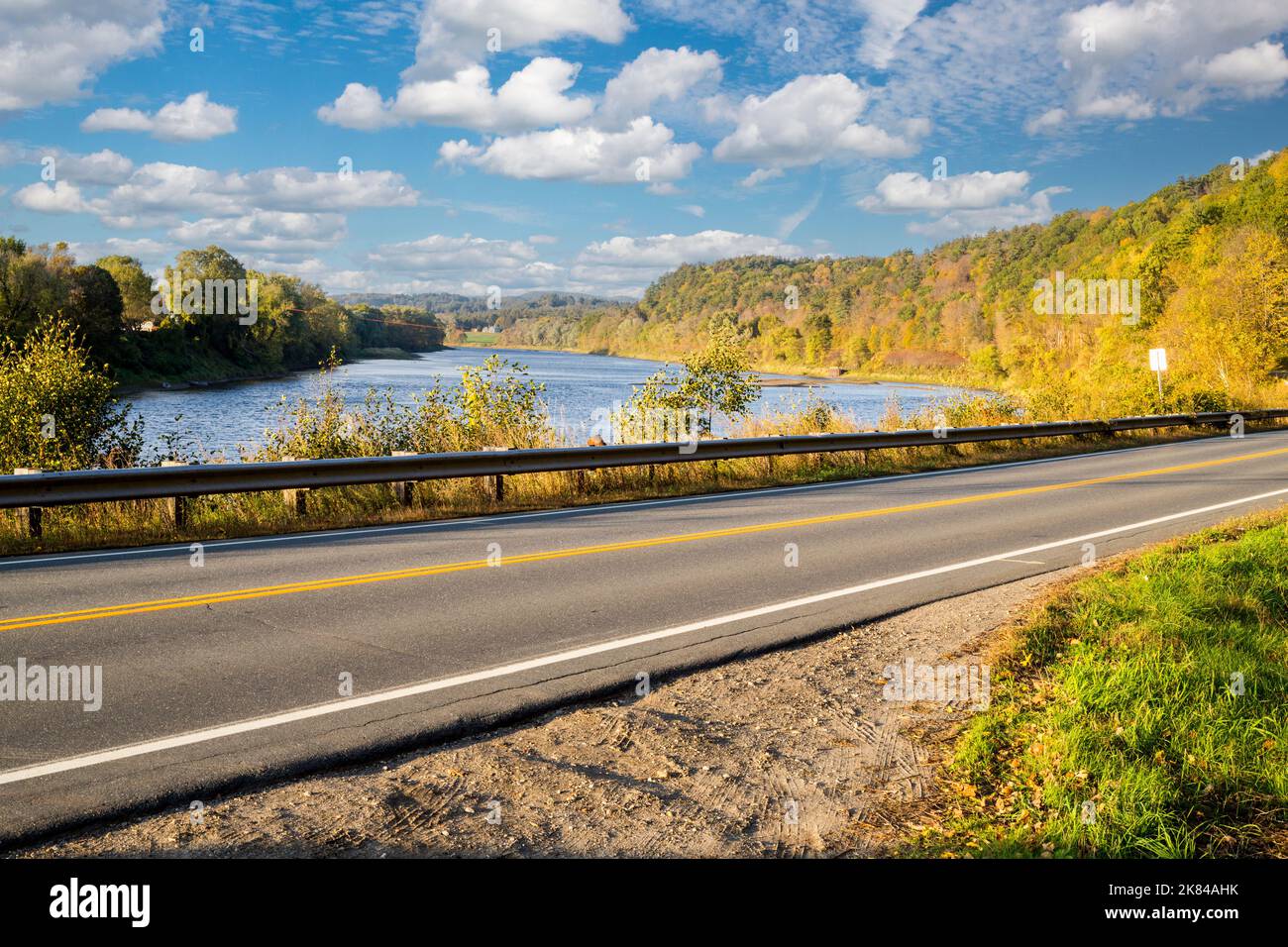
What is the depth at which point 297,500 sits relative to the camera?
1167 cm

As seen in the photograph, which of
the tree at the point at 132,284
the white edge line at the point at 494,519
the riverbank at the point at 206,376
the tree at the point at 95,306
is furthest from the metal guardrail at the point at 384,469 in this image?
the tree at the point at 132,284

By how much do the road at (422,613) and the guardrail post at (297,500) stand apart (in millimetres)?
1168

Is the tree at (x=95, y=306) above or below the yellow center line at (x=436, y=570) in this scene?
above

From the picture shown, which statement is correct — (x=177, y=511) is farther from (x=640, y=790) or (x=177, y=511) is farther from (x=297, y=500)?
(x=640, y=790)

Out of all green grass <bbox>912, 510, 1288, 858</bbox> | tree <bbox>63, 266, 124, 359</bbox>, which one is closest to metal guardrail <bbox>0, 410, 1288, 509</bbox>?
green grass <bbox>912, 510, 1288, 858</bbox>

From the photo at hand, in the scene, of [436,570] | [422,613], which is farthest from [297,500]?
[422,613]

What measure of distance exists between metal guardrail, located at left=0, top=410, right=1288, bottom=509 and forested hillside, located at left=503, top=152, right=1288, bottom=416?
3676 millimetres

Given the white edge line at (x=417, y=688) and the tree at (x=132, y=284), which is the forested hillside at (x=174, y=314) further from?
the white edge line at (x=417, y=688)

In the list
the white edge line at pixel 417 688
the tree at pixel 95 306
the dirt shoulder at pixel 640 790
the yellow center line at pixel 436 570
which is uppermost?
the tree at pixel 95 306

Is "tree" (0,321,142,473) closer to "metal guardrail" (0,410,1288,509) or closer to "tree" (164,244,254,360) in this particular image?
"metal guardrail" (0,410,1288,509)

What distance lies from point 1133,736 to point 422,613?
4.88 m

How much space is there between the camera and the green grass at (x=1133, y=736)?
12.1ft

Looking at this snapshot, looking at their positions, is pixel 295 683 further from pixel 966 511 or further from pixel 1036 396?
pixel 1036 396

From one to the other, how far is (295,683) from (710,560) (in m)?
4.69
